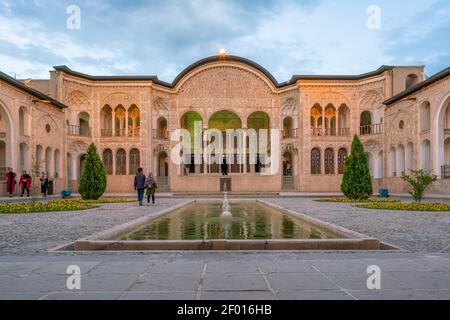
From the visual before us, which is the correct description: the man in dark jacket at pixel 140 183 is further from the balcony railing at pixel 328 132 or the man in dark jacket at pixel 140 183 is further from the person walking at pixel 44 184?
the balcony railing at pixel 328 132

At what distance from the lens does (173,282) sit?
4.02m

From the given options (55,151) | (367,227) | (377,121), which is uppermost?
(377,121)

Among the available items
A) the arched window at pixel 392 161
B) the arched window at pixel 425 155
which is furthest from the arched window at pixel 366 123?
the arched window at pixel 425 155

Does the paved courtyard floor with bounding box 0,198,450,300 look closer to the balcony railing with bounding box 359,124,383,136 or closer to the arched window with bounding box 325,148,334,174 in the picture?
the arched window with bounding box 325,148,334,174

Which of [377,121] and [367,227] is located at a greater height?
[377,121]

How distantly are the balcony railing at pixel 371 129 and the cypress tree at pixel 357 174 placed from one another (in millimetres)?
15538

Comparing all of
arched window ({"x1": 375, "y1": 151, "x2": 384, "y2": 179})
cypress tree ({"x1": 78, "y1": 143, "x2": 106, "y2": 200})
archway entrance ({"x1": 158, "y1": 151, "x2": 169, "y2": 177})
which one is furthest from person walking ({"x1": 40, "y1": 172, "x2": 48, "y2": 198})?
arched window ({"x1": 375, "y1": 151, "x2": 384, "y2": 179})

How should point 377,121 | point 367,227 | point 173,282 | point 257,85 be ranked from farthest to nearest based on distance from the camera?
point 257,85, point 377,121, point 367,227, point 173,282

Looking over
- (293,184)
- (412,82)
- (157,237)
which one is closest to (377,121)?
(412,82)

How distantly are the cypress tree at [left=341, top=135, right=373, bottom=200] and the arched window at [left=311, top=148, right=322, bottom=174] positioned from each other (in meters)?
14.5

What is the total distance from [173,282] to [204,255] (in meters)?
1.68

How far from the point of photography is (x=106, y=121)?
116 feet
